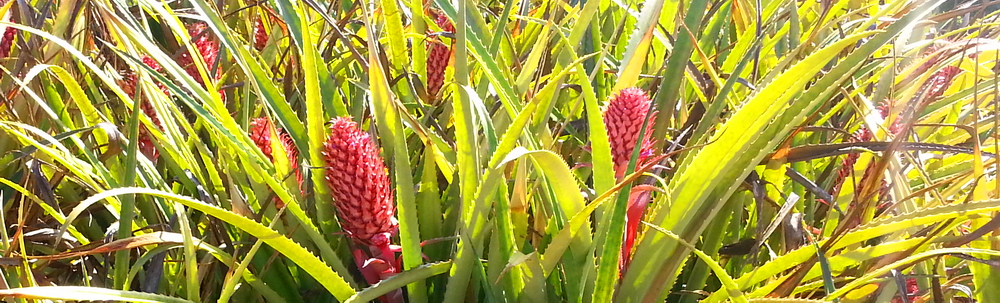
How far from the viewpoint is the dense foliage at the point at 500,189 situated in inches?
27.2

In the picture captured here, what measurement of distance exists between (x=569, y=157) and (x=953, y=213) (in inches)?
23.4

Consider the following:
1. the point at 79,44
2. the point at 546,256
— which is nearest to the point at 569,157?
the point at 546,256

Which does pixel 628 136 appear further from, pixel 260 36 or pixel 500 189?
pixel 260 36

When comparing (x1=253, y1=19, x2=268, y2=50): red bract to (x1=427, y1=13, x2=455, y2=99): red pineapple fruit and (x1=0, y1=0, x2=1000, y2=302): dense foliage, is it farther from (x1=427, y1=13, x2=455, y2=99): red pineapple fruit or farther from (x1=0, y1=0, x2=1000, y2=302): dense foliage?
(x1=427, y1=13, x2=455, y2=99): red pineapple fruit

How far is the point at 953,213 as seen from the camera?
628 mm

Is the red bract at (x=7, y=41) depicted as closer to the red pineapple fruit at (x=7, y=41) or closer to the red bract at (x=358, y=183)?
the red pineapple fruit at (x=7, y=41)

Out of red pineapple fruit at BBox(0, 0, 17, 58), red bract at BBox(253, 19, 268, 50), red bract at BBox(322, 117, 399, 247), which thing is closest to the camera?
red bract at BBox(322, 117, 399, 247)

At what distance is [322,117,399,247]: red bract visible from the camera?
692 millimetres

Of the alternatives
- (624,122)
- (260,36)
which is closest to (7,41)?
(260,36)

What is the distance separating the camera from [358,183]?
695mm

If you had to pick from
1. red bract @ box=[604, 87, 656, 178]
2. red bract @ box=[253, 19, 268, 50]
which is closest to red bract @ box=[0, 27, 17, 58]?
red bract @ box=[253, 19, 268, 50]

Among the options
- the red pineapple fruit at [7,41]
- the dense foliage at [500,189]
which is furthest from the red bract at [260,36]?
the red pineapple fruit at [7,41]

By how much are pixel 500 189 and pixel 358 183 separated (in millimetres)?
154

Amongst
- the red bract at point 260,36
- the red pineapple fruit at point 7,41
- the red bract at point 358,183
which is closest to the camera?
the red bract at point 358,183
